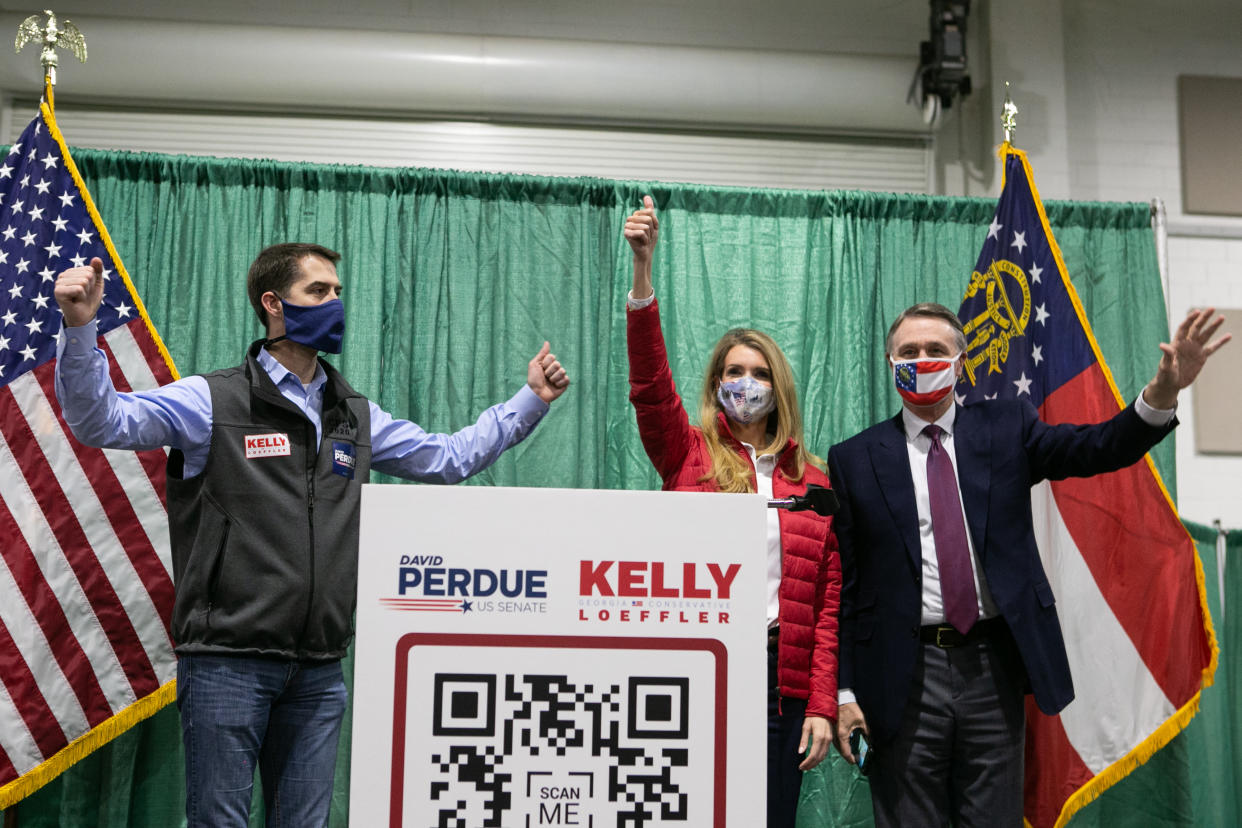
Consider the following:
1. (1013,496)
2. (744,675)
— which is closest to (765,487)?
(1013,496)

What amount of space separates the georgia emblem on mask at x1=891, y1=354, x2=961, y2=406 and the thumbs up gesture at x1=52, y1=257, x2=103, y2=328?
160 cm

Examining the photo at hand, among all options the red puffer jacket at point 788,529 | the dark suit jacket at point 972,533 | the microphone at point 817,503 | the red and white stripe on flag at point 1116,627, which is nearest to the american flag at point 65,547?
the red puffer jacket at point 788,529

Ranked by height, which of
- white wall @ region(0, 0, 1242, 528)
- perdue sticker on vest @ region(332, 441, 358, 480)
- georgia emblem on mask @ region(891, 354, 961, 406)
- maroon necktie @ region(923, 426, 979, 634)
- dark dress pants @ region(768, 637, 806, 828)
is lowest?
dark dress pants @ region(768, 637, 806, 828)

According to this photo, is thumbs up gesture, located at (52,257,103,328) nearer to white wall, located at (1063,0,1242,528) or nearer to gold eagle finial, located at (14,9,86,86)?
gold eagle finial, located at (14,9,86,86)

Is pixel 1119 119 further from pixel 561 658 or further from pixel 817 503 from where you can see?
pixel 561 658

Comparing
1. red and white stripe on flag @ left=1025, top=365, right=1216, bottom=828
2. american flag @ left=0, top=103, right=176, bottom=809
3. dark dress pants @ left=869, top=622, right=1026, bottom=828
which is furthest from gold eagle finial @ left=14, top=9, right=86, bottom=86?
red and white stripe on flag @ left=1025, top=365, right=1216, bottom=828

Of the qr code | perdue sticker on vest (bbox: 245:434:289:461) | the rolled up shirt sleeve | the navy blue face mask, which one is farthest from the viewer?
the rolled up shirt sleeve

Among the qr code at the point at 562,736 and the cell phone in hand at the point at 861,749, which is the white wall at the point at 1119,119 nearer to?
the cell phone in hand at the point at 861,749

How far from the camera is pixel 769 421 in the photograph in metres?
2.69

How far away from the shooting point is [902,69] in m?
4.73

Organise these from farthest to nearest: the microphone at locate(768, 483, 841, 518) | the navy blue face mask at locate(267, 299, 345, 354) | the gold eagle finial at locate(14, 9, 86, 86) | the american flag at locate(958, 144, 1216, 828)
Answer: the american flag at locate(958, 144, 1216, 828)
the gold eagle finial at locate(14, 9, 86, 86)
the navy blue face mask at locate(267, 299, 345, 354)
the microphone at locate(768, 483, 841, 518)

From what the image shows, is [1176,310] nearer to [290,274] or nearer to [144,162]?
[290,274]

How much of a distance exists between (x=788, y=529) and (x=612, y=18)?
120 inches

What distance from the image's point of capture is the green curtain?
3.92m
